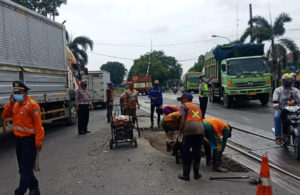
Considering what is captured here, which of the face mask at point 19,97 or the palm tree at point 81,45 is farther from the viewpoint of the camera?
the palm tree at point 81,45

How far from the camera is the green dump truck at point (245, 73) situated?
49.9 ft

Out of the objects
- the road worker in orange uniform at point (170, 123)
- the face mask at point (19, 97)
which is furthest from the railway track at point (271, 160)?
the face mask at point (19, 97)

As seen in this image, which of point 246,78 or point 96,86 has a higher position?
point 246,78

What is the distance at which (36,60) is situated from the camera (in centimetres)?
910

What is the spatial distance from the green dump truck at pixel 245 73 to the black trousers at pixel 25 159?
509 inches

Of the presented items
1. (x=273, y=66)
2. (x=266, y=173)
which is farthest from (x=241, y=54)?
(x=266, y=173)

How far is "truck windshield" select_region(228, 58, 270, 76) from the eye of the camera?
613 inches

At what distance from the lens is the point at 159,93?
1008 centimetres

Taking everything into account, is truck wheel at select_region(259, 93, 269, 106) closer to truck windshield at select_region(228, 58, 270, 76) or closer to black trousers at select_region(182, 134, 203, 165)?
truck windshield at select_region(228, 58, 270, 76)

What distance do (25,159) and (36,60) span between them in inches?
234

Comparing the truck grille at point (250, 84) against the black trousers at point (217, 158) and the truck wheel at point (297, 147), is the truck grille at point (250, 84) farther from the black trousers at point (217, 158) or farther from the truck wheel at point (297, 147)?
the black trousers at point (217, 158)

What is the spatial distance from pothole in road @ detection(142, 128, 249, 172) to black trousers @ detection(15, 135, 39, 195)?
11.1ft

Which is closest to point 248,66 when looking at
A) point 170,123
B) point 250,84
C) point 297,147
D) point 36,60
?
point 250,84

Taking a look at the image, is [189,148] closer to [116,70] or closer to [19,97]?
[19,97]
